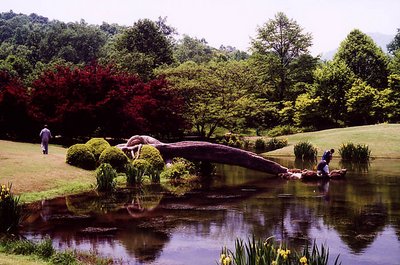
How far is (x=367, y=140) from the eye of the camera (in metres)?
35.8

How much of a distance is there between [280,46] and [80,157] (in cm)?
4248

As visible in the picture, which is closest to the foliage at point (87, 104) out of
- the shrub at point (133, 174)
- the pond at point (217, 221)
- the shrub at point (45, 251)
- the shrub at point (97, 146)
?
the shrub at point (97, 146)

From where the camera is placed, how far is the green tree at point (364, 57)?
5528 centimetres

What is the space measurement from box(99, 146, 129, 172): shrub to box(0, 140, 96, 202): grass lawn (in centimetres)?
90

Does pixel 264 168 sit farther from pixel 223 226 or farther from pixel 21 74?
pixel 21 74

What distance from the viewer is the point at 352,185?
20.0 meters

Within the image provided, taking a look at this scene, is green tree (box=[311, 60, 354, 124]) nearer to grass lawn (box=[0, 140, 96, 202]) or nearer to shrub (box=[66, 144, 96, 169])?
shrub (box=[66, 144, 96, 169])

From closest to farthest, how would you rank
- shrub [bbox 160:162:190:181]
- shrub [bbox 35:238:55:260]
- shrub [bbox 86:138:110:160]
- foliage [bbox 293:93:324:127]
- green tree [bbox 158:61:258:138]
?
shrub [bbox 35:238:55:260]
shrub [bbox 160:162:190:181]
shrub [bbox 86:138:110:160]
green tree [bbox 158:61:258:138]
foliage [bbox 293:93:324:127]

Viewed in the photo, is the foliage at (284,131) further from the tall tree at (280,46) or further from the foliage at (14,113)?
the foliage at (14,113)

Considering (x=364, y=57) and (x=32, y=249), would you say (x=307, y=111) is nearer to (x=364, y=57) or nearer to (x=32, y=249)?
(x=364, y=57)

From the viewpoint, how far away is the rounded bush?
896 inches

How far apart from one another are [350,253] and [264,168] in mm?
14069

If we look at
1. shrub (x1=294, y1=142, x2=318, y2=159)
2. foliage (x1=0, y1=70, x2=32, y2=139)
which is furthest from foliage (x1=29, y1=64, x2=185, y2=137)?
shrub (x1=294, y1=142, x2=318, y2=159)

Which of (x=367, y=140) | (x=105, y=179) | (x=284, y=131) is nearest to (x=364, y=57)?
(x=284, y=131)
